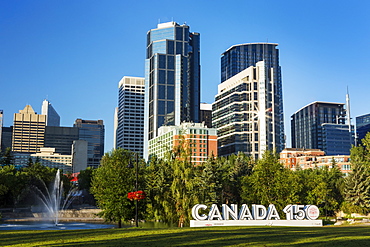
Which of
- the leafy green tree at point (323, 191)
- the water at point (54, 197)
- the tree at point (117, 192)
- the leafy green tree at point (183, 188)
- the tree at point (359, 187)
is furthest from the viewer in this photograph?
the water at point (54, 197)

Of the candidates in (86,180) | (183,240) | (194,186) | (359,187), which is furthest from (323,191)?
(86,180)

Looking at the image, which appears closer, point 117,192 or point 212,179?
point 117,192

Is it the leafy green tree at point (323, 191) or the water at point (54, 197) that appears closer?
the leafy green tree at point (323, 191)

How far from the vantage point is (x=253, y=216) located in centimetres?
5022

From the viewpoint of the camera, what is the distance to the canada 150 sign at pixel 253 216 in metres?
47.5

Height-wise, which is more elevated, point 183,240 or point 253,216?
point 253,216

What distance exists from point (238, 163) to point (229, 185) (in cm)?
1493

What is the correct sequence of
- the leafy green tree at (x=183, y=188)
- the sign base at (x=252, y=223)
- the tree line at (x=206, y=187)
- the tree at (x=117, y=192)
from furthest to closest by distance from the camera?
the tree line at (x=206, y=187) → the leafy green tree at (x=183, y=188) → the tree at (x=117, y=192) → the sign base at (x=252, y=223)

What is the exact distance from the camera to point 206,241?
90.2 feet

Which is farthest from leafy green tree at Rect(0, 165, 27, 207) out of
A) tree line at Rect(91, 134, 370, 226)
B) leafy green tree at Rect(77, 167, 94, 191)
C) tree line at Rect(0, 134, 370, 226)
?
tree line at Rect(91, 134, 370, 226)

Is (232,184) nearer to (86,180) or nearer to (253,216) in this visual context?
(253,216)

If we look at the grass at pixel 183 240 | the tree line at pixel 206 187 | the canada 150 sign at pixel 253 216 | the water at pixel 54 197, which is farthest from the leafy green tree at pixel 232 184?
the grass at pixel 183 240

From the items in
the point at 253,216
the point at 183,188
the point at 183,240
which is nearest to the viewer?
the point at 183,240

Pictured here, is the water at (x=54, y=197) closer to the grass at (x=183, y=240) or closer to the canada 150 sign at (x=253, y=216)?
the canada 150 sign at (x=253, y=216)
